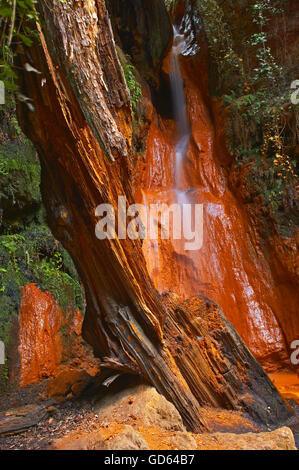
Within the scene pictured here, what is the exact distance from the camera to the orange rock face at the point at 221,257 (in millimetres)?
6801

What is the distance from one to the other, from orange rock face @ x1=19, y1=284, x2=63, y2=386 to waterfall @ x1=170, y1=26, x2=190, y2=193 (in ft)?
15.7

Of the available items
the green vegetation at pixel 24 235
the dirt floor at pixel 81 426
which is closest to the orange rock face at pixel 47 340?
the green vegetation at pixel 24 235

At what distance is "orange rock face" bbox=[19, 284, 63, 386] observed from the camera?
4848 mm

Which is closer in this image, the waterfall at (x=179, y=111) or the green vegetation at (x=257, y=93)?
the green vegetation at (x=257, y=93)

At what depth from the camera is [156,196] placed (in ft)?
27.5

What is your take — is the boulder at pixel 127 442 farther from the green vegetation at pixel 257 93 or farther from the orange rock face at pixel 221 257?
the green vegetation at pixel 257 93

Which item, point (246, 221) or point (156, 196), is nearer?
point (246, 221)

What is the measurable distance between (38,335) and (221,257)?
444 centimetres

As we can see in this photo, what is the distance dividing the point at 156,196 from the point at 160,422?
21.2ft

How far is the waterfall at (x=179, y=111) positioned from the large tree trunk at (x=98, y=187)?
18.9 ft

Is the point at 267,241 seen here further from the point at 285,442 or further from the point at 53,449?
the point at 53,449

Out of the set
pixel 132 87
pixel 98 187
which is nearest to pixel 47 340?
pixel 98 187

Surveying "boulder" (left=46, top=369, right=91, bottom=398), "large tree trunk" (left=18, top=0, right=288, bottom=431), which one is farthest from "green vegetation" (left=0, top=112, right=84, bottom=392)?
"large tree trunk" (left=18, top=0, right=288, bottom=431)
